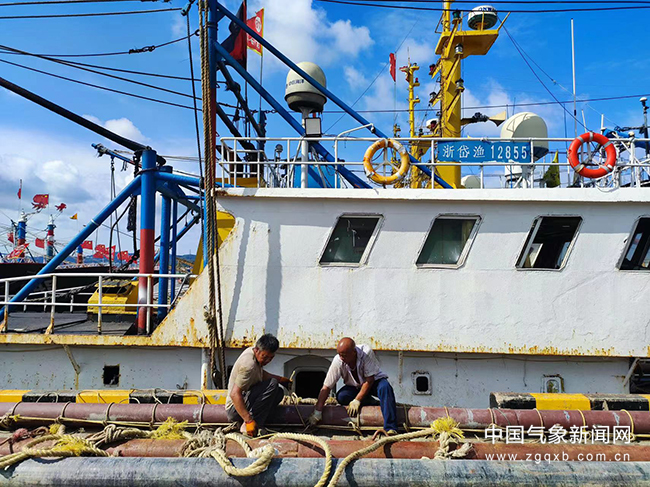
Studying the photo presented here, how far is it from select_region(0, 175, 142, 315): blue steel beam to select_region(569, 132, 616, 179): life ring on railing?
25.1 feet

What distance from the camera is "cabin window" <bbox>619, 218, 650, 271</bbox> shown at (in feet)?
20.5

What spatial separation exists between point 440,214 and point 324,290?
6.80 ft

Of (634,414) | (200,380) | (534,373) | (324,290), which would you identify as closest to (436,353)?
(534,373)

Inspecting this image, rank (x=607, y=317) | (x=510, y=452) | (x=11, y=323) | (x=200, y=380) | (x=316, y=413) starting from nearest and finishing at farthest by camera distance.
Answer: (x=510, y=452), (x=316, y=413), (x=607, y=317), (x=200, y=380), (x=11, y=323)

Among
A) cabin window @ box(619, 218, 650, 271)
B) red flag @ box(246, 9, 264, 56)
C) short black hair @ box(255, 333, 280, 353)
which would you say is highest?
red flag @ box(246, 9, 264, 56)

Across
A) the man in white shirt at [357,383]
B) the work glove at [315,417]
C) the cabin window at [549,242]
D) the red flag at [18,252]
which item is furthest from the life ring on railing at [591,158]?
the red flag at [18,252]

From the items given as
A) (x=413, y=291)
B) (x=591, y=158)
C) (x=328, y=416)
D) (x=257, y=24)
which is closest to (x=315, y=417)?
(x=328, y=416)

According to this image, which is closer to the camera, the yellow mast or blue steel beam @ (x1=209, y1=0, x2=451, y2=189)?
blue steel beam @ (x1=209, y1=0, x2=451, y2=189)

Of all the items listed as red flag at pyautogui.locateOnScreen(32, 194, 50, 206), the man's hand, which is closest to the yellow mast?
the man's hand

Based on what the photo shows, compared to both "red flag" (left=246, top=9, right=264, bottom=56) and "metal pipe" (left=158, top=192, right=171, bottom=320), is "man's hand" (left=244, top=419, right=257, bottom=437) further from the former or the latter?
"red flag" (left=246, top=9, right=264, bottom=56)

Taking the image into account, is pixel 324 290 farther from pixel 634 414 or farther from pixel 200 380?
pixel 634 414

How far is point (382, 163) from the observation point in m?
6.27

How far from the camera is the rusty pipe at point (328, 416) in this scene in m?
A: 4.68

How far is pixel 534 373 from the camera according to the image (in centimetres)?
630
